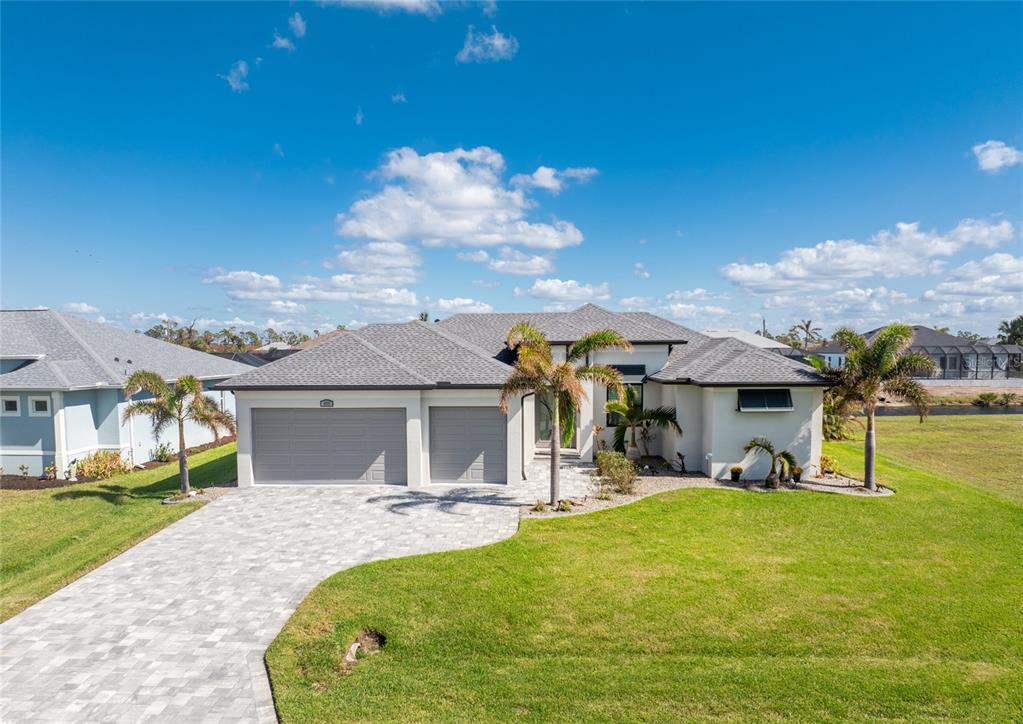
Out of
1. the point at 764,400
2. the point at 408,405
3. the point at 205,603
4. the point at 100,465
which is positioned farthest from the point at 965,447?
the point at 100,465

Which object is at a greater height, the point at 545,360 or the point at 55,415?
the point at 545,360

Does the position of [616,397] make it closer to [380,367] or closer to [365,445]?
[380,367]

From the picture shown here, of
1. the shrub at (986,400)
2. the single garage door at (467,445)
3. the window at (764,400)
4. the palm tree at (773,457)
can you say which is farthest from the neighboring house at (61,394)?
the shrub at (986,400)

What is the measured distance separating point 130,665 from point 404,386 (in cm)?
915

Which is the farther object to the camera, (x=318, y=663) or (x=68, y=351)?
(x=68, y=351)

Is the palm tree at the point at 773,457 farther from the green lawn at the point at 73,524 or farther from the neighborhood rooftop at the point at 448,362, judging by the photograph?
the green lawn at the point at 73,524

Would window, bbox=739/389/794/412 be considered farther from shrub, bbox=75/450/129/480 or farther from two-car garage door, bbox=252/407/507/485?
shrub, bbox=75/450/129/480

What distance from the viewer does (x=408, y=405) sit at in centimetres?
1559

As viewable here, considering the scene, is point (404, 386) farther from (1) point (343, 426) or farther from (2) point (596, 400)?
(2) point (596, 400)

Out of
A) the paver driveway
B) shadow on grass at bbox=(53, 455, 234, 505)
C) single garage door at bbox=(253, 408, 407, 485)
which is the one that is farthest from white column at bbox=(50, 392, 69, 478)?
the paver driveway

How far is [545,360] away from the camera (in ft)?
44.7

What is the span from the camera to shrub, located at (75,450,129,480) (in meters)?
19.1

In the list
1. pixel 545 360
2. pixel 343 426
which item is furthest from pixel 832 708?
pixel 343 426

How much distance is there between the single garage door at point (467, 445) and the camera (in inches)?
629
